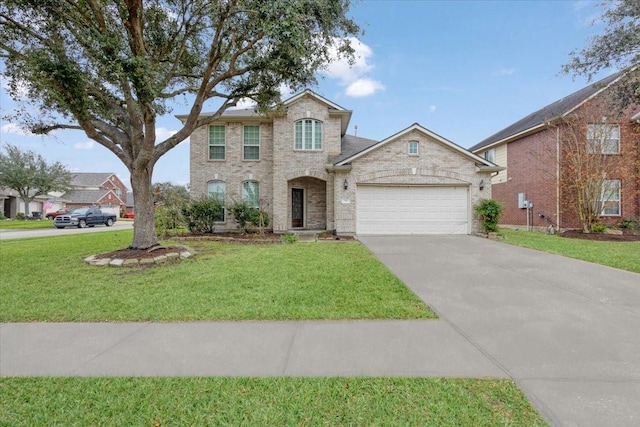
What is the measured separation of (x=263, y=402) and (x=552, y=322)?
3801 mm

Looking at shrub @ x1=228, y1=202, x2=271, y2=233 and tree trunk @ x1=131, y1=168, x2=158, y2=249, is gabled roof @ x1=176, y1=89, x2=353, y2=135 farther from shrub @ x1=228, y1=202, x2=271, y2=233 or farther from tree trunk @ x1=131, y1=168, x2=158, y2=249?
tree trunk @ x1=131, y1=168, x2=158, y2=249

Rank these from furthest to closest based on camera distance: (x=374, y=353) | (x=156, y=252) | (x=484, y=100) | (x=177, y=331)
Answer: (x=484, y=100) → (x=156, y=252) → (x=177, y=331) → (x=374, y=353)

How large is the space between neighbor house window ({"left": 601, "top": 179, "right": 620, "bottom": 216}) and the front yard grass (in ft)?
42.1

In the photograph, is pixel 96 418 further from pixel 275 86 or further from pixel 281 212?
pixel 281 212

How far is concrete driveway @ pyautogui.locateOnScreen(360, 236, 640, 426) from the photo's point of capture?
8.06ft

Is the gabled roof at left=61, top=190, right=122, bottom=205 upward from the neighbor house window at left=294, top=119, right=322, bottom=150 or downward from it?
downward

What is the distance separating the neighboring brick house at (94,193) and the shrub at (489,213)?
48985mm

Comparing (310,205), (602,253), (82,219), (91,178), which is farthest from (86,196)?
(602,253)

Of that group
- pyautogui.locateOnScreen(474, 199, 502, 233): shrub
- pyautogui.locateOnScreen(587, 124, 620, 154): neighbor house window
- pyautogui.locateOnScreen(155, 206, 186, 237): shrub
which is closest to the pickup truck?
pyautogui.locateOnScreen(155, 206, 186, 237): shrub

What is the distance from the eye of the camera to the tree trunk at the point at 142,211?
8.84 metres

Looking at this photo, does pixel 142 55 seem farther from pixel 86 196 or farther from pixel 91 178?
pixel 91 178

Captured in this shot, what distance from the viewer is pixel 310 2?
750 centimetres

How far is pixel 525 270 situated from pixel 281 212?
394 inches

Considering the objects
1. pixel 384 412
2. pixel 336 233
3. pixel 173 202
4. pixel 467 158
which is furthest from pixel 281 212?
pixel 384 412
